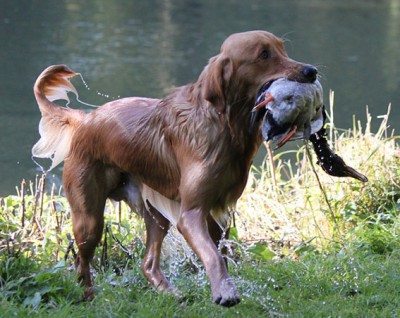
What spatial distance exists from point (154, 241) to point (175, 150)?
882 millimetres

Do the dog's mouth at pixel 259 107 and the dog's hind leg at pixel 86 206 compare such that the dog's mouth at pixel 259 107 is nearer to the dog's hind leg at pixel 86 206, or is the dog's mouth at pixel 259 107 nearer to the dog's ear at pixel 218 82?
the dog's ear at pixel 218 82

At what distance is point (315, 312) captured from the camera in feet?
16.3

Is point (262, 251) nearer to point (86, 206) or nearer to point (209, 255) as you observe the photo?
point (86, 206)

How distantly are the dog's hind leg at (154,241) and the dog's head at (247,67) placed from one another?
3.93ft

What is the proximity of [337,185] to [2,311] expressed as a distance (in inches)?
140

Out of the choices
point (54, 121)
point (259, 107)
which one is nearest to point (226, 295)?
point (259, 107)

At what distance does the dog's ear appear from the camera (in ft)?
15.2

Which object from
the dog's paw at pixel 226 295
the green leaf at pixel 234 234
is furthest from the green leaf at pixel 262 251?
the dog's paw at pixel 226 295

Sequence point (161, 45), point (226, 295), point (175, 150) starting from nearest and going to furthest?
1. point (226, 295)
2. point (175, 150)
3. point (161, 45)

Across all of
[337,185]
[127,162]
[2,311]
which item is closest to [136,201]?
[127,162]

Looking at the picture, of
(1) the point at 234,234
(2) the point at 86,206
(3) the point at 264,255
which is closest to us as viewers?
(2) the point at 86,206

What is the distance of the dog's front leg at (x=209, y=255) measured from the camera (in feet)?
14.0

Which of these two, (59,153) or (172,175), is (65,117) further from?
(172,175)

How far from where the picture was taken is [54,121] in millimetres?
5711
